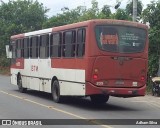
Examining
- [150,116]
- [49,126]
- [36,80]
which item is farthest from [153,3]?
[49,126]

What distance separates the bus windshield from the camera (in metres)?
A: 16.2

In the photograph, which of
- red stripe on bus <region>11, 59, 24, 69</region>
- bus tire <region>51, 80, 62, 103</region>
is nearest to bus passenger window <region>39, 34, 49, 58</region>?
bus tire <region>51, 80, 62, 103</region>

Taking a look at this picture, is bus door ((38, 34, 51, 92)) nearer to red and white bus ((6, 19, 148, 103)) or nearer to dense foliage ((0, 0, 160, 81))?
red and white bus ((6, 19, 148, 103))

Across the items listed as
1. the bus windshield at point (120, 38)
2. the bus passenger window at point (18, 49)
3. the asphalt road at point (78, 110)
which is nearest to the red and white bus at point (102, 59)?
the bus windshield at point (120, 38)

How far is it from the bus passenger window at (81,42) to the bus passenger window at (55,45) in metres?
1.83

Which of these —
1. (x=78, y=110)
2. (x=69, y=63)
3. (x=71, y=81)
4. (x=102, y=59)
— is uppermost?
(x=102, y=59)

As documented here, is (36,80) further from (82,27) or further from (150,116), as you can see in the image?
(150,116)

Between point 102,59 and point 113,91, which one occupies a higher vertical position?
point 102,59

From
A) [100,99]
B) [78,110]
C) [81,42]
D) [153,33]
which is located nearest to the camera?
[78,110]

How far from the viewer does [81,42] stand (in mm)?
16562

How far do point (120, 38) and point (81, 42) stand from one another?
1.39 meters

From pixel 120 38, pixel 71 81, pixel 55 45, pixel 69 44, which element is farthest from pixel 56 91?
pixel 120 38

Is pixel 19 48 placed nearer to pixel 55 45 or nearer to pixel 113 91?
pixel 55 45

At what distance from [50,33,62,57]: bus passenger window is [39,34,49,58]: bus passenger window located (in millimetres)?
509
